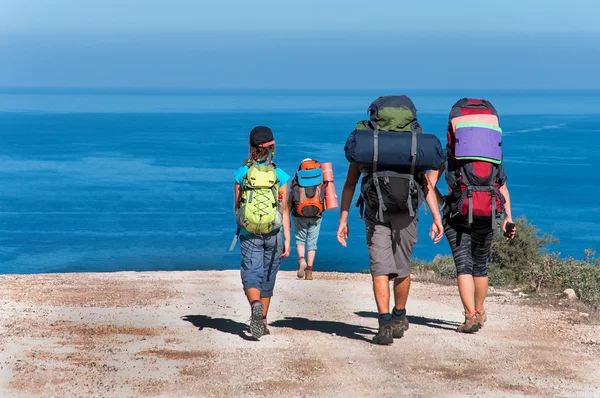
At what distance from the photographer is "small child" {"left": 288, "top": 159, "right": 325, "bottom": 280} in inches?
489

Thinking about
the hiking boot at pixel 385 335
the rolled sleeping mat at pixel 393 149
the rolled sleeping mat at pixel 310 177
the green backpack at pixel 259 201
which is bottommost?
the hiking boot at pixel 385 335

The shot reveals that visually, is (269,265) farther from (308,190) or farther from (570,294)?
(308,190)

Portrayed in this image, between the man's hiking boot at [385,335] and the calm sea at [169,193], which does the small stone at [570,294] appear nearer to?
the man's hiking boot at [385,335]

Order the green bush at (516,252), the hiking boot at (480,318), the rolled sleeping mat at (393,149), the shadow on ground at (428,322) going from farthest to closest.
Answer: the green bush at (516,252) < the shadow on ground at (428,322) < the hiking boot at (480,318) < the rolled sleeping mat at (393,149)

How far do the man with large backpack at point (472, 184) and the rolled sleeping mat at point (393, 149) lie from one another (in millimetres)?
556

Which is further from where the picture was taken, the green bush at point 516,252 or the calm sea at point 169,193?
the calm sea at point 169,193

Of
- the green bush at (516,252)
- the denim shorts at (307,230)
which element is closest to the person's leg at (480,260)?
the denim shorts at (307,230)

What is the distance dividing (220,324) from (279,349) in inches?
55.0

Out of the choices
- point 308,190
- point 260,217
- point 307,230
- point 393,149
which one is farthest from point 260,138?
point 307,230

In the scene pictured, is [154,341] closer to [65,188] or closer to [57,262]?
[57,262]

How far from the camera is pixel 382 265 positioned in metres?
7.34

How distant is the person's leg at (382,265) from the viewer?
7.35 meters

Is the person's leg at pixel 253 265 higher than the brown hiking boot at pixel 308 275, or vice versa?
the person's leg at pixel 253 265

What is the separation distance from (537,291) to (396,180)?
479 centimetres
